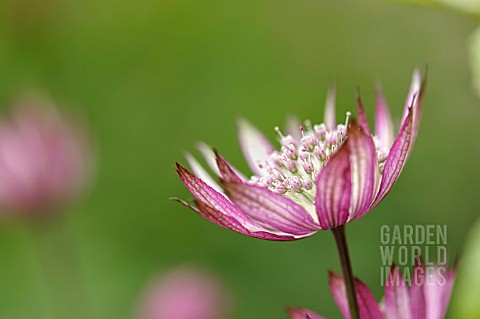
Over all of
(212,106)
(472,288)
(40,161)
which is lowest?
(472,288)

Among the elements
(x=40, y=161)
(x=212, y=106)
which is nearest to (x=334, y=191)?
(x=40, y=161)

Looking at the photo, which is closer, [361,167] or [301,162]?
[361,167]

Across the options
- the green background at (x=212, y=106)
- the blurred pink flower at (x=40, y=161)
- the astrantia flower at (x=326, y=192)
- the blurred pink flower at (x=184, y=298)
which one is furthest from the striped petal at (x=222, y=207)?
the green background at (x=212, y=106)

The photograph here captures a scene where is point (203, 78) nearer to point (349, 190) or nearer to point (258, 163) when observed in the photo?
point (258, 163)

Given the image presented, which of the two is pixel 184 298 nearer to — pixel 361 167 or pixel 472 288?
pixel 472 288

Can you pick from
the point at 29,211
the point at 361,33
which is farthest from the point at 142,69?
the point at 29,211

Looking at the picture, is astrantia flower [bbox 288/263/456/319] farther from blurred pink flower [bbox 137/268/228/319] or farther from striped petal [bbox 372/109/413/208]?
blurred pink flower [bbox 137/268/228/319]

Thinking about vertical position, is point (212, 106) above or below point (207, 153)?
above
